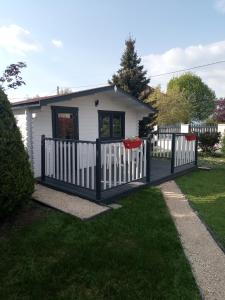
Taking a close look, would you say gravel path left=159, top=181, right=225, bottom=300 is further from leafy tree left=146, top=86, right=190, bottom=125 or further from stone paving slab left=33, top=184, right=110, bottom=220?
leafy tree left=146, top=86, right=190, bottom=125

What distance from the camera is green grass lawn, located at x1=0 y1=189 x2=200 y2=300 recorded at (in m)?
2.80

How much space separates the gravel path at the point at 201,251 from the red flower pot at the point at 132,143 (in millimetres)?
1572

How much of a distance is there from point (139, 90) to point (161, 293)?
16108mm

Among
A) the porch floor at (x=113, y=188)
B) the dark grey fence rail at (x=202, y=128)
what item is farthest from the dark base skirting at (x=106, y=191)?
the dark grey fence rail at (x=202, y=128)

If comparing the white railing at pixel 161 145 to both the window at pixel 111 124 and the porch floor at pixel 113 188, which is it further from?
the porch floor at pixel 113 188

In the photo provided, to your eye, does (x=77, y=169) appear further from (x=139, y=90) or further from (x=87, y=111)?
(x=139, y=90)

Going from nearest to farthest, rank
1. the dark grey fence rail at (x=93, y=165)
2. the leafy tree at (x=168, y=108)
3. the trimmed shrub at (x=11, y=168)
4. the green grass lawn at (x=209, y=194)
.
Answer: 1. the trimmed shrub at (x=11, y=168)
2. the green grass lawn at (x=209, y=194)
3. the dark grey fence rail at (x=93, y=165)
4. the leafy tree at (x=168, y=108)

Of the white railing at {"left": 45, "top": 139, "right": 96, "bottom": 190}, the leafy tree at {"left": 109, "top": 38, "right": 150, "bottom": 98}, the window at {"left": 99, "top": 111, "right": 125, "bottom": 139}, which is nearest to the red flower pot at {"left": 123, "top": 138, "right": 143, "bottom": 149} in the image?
the white railing at {"left": 45, "top": 139, "right": 96, "bottom": 190}

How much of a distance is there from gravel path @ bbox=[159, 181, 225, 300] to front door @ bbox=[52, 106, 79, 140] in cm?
406

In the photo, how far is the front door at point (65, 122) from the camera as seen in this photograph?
7.84 m

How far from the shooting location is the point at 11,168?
412 cm

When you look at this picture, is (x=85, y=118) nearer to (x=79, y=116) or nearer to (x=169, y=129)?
(x=79, y=116)

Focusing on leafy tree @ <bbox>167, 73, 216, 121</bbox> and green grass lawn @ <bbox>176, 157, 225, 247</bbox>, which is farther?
leafy tree @ <bbox>167, 73, 216, 121</bbox>

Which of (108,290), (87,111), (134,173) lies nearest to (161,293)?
(108,290)
